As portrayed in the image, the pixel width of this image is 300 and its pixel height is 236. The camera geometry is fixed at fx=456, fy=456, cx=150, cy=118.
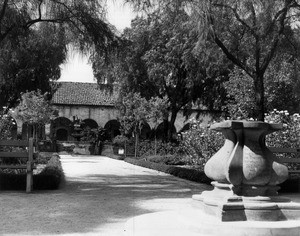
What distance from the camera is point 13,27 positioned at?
12156 millimetres

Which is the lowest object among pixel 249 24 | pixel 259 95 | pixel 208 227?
pixel 208 227

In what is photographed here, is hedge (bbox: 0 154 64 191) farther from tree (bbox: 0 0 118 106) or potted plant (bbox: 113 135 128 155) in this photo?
potted plant (bbox: 113 135 128 155)

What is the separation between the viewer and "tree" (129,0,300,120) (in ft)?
39.6

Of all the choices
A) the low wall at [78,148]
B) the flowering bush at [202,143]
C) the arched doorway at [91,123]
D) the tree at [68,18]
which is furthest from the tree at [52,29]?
the arched doorway at [91,123]

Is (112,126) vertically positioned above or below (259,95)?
above

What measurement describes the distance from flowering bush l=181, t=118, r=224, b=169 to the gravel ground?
2.96 metres

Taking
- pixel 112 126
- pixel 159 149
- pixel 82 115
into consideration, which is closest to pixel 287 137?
pixel 159 149

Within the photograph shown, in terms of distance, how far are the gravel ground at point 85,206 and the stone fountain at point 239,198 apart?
87 cm

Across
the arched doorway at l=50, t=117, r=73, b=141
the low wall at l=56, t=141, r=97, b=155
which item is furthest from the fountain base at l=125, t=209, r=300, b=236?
the arched doorway at l=50, t=117, r=73, b=141

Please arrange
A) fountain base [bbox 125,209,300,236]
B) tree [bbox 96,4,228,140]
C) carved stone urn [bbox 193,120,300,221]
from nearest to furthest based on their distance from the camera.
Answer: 1. fountain base [bbox 125,209,300,236]
2. carved stone urn [bbox 193,120,300,221]
3. tree [bbox 96,4,228,140]

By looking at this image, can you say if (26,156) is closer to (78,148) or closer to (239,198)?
(239,198)

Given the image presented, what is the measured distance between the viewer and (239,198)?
6020 millimetres

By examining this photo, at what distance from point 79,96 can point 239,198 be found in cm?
4058

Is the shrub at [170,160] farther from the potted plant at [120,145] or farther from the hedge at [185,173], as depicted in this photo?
the potted plant at [120,145]
